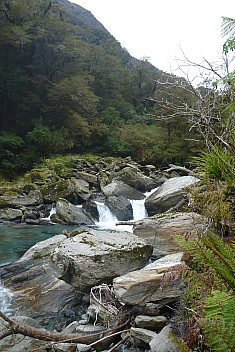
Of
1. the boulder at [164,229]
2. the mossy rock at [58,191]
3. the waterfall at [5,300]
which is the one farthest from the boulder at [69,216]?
the boulder at [164,229]

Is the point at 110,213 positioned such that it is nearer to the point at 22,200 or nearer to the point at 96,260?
the point at 22,200

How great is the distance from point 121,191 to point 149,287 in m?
11.8

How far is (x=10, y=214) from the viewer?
1248 centimetres

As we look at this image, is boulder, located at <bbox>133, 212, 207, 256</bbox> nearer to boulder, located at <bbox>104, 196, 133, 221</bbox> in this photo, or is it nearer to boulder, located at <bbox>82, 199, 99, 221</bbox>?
boulder, located at <bbox>82, 199, 99, 221</bbox>

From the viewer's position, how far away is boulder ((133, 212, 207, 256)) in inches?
183

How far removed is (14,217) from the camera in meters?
12.4

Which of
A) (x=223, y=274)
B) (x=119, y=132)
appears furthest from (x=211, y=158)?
(x=119, y=132)

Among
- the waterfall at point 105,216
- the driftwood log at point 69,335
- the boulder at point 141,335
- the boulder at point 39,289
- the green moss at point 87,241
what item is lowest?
the waterfall at point 105,216

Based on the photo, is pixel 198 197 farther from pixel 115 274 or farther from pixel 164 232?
pixel 115 274

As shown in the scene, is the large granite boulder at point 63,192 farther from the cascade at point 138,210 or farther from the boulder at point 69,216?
the cascade at point 138,210

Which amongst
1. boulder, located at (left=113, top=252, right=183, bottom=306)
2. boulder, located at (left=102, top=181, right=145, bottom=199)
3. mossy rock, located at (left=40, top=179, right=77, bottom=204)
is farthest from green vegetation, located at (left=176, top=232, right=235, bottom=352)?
boulder, located at (left=102, top=181, right=145, bottom=199)

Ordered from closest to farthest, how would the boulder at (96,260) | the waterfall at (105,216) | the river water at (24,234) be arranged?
1. the boulder at (96,260)
2. the river water at (24,234)
3. the waterfall at (105,216)

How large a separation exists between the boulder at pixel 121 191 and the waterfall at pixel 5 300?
9.50 m

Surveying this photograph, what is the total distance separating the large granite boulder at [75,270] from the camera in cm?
452
